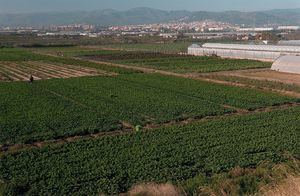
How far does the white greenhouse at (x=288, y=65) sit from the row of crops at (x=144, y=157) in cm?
2385

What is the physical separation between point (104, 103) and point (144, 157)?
1111 centimetres

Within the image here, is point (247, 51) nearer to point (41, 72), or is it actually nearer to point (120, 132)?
point (41, 72)

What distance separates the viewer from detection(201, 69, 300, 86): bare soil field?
3713 centimetres

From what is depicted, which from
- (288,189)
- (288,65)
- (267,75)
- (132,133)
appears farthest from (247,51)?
(288,189)

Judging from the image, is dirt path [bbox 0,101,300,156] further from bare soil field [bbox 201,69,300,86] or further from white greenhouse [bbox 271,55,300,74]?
white greenhouse [bbox 271,55,300,74]

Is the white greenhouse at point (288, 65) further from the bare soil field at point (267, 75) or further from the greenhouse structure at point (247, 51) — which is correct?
the greenhouse structure at point (247, 51)

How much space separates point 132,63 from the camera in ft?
180

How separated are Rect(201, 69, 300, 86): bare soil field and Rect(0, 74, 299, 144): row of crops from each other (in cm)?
682

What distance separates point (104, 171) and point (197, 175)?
2.84m

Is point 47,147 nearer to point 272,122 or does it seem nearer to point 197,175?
point 197,175

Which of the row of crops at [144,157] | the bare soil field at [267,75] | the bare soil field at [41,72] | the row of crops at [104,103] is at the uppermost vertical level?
the row of crops at [144,157]

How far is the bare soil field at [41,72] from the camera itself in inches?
1636

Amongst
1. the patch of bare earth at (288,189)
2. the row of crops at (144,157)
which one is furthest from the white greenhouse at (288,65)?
the patch of bare earth at (288,189)

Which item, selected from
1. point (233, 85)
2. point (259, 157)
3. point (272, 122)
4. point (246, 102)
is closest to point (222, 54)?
point (233, 85)
